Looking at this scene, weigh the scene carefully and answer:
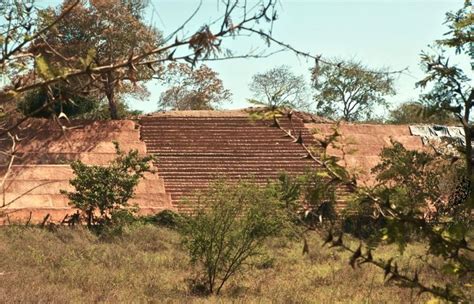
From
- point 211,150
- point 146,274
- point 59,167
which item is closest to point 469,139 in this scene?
point 146,274

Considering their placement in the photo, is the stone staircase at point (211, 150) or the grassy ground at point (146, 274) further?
the stone staircase at point (211, 150)

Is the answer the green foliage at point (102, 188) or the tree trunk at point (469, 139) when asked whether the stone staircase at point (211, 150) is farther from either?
the tree trunk at point (469, 139)

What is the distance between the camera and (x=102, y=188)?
55.4 ft

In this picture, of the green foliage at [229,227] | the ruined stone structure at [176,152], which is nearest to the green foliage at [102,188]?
the ruined stone structure at [176,152]

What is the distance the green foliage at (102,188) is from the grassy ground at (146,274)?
1.53m

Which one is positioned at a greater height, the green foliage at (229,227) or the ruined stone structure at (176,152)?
the ruined stone structure at (176,152)

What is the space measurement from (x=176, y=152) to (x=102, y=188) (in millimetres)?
7577

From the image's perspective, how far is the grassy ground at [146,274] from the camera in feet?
29.3

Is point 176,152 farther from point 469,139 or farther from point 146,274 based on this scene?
point 469,139

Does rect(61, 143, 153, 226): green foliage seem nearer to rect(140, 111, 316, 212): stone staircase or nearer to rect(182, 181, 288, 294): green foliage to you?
rect(140, 111, 316, 212): stone staircase

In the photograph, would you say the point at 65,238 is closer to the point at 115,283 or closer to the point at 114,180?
the point at 114,180

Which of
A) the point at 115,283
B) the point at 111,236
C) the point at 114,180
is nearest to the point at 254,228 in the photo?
the point at 115,283

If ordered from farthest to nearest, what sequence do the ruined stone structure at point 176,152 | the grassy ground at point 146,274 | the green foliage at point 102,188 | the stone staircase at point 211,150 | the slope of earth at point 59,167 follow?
1. the stone staircase at point 211,150
2. the ruined stone structure at point 176,152
3. the slope of earth at point 59,167
4. the green foliage at point 102,188
5. the grassy ground at point 146,274

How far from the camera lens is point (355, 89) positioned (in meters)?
39.9
